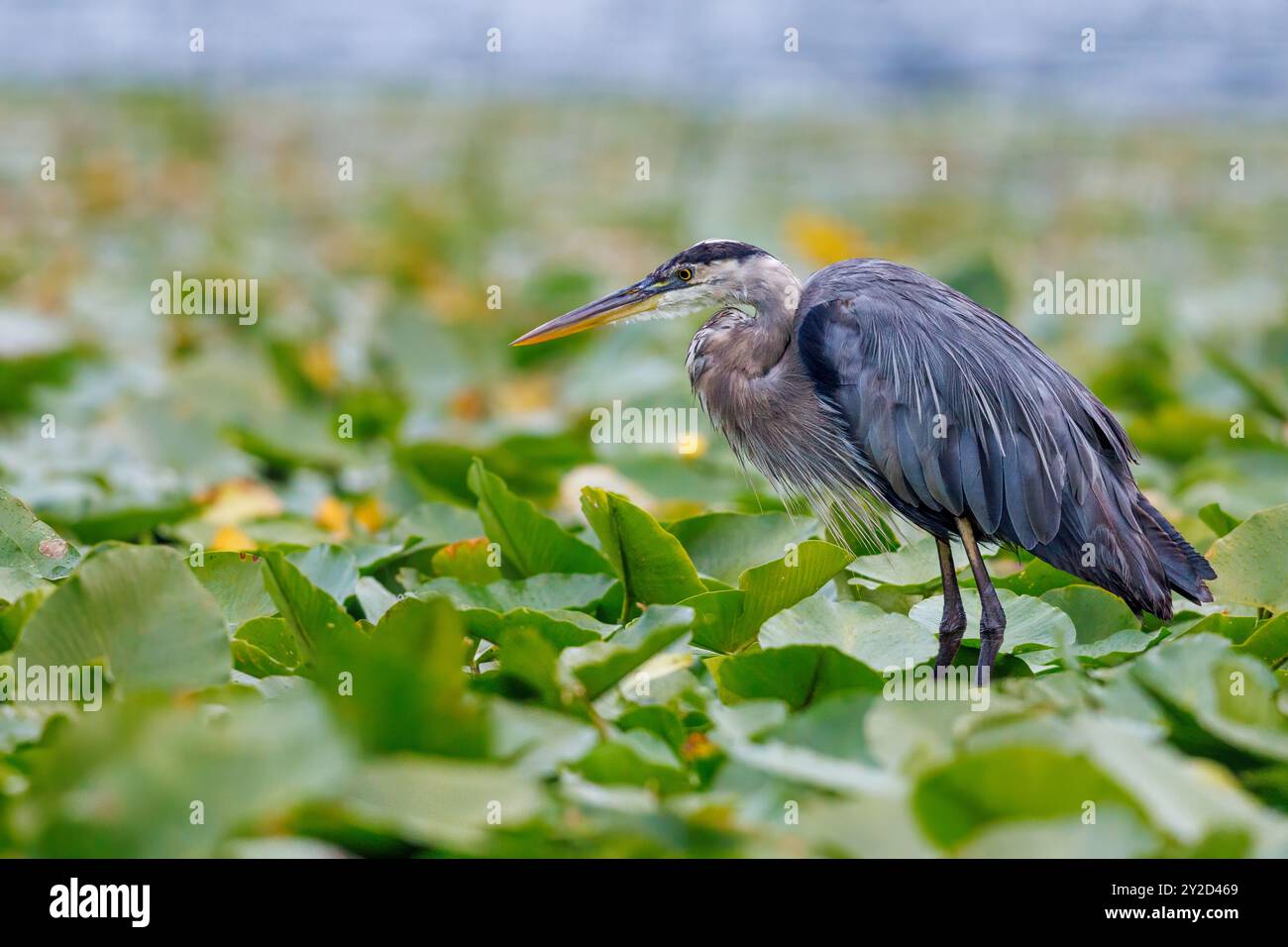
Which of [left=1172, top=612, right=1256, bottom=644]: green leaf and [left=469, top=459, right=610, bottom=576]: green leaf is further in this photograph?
[left=469, top=459, right=610, bottom=576]: green leaf

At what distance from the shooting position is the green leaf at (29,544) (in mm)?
2986

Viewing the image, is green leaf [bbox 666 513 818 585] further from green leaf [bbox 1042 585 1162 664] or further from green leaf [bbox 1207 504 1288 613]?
green leaf [bbox 1207 504 1288 613]

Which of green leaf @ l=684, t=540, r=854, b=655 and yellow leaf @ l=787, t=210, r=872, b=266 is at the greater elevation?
yellow leaf @ l=787, t=210, r=872, b=266

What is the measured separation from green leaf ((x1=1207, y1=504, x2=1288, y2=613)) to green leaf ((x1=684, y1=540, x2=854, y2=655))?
0.85m

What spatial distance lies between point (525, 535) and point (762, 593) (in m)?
0.59

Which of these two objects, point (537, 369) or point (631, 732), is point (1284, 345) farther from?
point (631, 732)

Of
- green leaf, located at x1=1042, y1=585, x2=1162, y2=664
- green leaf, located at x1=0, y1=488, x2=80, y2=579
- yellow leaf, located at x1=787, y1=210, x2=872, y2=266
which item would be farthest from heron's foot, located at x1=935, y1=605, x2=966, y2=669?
yellow leaf, located at x1=787, y1=210, x2=872, y2=266

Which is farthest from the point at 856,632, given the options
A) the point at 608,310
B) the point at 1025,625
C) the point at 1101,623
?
the point at 608,310

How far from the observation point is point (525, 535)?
3178mm

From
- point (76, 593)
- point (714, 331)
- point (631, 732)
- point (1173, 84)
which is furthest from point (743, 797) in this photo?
point (1173, 84)

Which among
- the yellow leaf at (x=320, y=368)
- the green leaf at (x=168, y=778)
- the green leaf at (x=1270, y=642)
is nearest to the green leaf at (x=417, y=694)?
the green leaf at (x=168, y=778)

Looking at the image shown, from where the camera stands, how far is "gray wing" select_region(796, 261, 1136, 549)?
327 centimetres

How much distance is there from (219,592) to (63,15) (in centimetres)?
913

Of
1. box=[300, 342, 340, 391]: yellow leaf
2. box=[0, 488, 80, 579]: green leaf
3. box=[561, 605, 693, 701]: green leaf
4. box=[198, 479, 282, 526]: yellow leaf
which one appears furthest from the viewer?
box=[300, 342, 340, 391]: yellow leaf
